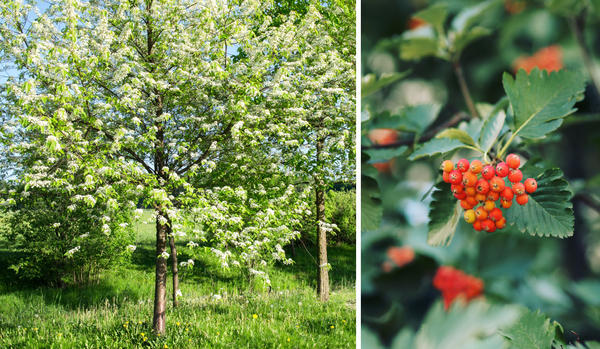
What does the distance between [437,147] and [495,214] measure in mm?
133

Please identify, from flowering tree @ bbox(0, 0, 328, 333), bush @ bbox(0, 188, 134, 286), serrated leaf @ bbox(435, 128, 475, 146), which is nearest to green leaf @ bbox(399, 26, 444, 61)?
serrated leaf @ bbox(435, 128, 475, 146)

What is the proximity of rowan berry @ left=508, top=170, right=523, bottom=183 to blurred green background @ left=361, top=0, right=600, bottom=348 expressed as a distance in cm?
3

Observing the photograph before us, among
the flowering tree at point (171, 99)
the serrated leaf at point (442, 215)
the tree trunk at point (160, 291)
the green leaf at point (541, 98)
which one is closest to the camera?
the green leaf at point (541, 98)

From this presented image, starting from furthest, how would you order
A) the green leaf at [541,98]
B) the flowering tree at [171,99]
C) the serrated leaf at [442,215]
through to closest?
the flowering tree at [171,99]
the serrated leaf at [442,215]
the green leaf at [541,98]

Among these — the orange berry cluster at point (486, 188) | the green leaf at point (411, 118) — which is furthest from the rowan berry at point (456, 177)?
the green leaf at point (411, 118)

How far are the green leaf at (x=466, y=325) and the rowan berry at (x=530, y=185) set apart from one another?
189mm

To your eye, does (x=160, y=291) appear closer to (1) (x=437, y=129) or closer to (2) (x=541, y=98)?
(1) (x=437, y=129)

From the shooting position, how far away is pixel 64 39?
133 inches

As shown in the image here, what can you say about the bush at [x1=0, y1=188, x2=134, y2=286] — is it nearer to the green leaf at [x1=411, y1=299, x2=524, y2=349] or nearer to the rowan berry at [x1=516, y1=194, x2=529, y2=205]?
the green leaf at [x1=411, y1=299, x2=524, y2=349]

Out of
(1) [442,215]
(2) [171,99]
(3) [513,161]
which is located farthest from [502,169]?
(2) [171,99]

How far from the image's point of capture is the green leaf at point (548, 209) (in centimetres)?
55

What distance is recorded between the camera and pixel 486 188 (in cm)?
58

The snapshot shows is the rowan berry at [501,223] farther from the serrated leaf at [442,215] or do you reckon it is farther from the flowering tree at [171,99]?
the flowering tree at [171,99]

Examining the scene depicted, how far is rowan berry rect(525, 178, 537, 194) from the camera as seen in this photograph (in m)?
0.56
